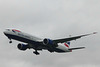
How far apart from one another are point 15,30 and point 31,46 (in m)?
8.29

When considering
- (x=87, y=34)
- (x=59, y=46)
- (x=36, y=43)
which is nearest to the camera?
(x=87, y=34)

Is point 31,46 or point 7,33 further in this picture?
point 31,46

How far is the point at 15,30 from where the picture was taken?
223 feet

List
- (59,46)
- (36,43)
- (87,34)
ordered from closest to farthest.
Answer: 1. (87,34)
2. (36,43)
3. (59,46)

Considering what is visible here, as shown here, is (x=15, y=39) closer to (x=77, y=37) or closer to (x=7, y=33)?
(x=7, y=33)

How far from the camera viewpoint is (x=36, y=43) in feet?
232

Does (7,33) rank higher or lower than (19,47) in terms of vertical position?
higher

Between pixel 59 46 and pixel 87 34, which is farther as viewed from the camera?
pixel 59 46

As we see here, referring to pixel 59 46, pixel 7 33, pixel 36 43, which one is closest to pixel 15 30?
pixel 7 33

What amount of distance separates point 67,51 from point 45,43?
35.2 feet

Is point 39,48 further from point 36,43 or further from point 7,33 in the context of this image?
point 7,33

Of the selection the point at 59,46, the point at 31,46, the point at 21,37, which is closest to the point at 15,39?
the point at 21,37

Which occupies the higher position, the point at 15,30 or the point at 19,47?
the point at 15,30

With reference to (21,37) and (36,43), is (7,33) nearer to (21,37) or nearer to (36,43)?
(21,37)
